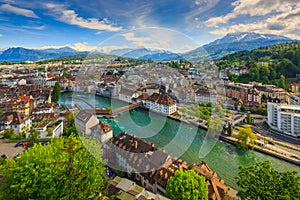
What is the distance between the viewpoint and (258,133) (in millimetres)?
6871

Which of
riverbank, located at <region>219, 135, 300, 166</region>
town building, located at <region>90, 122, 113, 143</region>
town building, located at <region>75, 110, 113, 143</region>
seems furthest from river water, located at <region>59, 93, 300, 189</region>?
town building, located at <region>75, 110, 113, 143</region>

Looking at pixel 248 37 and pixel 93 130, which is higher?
pixel 248 37

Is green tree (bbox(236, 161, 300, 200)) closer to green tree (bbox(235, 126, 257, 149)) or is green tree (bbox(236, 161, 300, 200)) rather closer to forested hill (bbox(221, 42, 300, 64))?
green tree (bbox(235, 126, 257, 149))

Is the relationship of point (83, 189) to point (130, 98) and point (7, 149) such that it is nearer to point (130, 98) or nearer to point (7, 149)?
point (7, 149)

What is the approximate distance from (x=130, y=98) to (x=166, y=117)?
327 centimetres

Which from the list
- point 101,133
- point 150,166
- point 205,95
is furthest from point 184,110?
point 150,166

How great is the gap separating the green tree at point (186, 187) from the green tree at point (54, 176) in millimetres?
1152

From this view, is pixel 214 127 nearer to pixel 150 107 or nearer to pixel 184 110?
pixel 184 110

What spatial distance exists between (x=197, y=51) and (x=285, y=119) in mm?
5548

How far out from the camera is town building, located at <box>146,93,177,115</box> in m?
8.58

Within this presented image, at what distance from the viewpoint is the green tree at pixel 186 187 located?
2553 mm

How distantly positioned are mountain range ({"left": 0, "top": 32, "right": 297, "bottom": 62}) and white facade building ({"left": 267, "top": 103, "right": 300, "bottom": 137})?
3492 millimetres

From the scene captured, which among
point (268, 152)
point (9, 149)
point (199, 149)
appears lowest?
point (268, 152)

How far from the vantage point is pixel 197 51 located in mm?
3578
